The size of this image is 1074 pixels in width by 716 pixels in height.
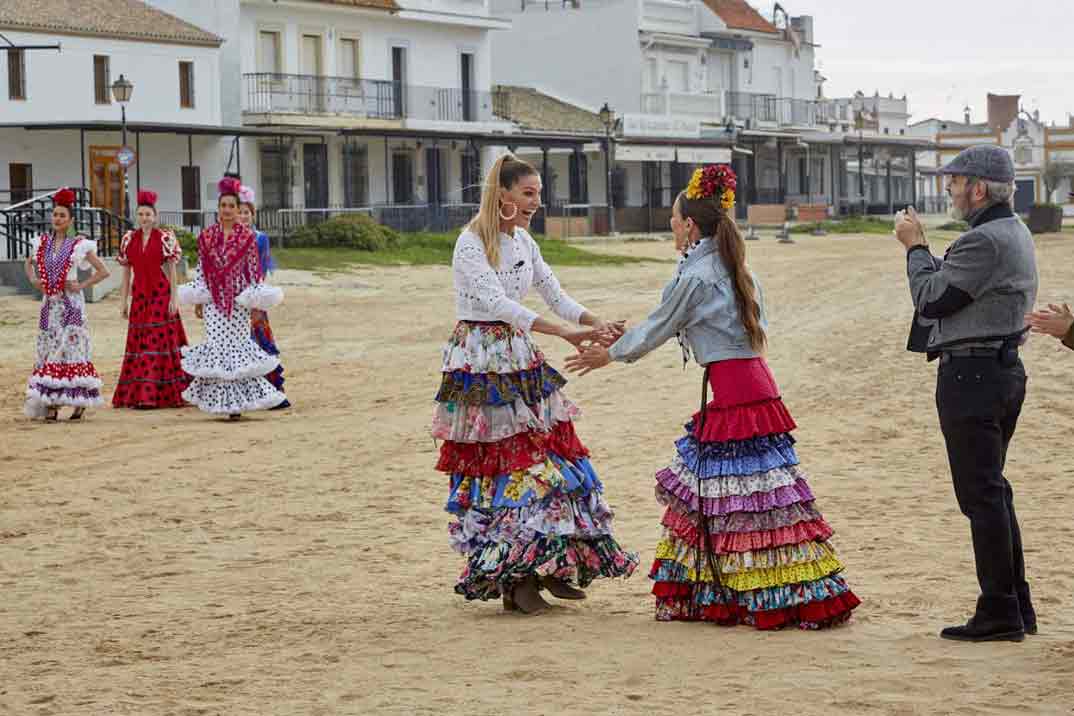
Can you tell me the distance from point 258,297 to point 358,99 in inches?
1341

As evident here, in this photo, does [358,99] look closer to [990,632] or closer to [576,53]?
[576,53]

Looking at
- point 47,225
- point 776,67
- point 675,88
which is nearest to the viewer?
point 47,225

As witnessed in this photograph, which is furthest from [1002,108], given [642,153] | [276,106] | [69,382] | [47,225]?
[69,382]

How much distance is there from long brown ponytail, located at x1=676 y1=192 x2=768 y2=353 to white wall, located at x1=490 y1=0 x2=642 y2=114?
53.1m

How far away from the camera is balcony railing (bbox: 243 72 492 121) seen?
43.9 metres

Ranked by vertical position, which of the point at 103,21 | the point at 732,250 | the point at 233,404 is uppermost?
the point at 103,21

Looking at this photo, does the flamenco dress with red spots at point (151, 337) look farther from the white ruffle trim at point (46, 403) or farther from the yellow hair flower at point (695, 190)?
the yellow hair flower at point (695, 190)

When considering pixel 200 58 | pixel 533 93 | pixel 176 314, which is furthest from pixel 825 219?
pixel 176 314

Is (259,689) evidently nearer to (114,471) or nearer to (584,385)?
(114,471)

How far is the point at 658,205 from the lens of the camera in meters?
58.1

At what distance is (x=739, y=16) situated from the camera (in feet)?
218

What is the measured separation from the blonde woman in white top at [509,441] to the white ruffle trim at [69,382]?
7.12 metres

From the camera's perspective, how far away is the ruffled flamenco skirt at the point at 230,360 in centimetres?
1323

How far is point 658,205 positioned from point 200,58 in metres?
20.3
